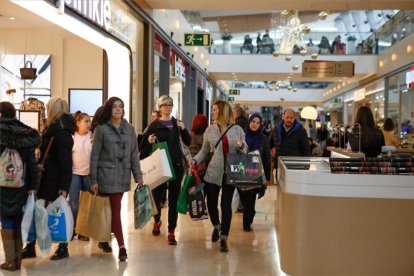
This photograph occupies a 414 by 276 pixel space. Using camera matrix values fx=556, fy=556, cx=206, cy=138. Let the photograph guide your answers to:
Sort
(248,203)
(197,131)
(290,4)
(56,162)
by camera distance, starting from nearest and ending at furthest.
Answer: (56,162) → (248,203) → (197,131) → (290,4)

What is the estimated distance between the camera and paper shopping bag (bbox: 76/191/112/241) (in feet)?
15.7

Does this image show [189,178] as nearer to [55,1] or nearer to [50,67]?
[55,1]

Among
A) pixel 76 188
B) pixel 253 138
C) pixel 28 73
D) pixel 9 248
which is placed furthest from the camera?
pixel 28 73

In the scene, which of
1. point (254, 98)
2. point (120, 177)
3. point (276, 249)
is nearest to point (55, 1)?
point (120, 177)

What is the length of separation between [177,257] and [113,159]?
1.03 meters

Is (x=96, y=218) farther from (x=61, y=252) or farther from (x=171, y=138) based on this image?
(x=171, y=138)

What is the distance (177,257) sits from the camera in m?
4.89

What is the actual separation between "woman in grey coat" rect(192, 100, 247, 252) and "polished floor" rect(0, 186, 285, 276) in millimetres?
284

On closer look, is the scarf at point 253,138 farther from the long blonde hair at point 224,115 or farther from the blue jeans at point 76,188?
the blue jeans at point 76,188

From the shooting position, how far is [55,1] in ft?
19.2

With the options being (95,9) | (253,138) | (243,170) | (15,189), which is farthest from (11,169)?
(95,9)

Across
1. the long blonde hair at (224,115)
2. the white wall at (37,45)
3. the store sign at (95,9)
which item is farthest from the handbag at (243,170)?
the white wall at (37,45)

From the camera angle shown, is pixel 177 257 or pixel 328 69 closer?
pixel 177 257

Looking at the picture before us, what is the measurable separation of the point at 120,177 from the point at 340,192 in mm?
1960
